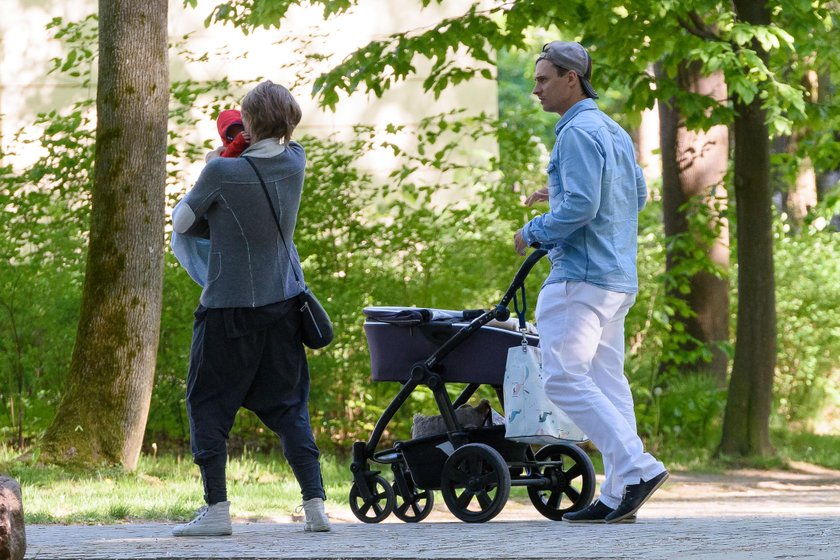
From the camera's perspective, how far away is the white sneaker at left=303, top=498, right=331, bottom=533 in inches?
229

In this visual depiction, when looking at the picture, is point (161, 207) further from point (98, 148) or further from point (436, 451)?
point (436, 451)

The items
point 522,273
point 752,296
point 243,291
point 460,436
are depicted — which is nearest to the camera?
point 243,291

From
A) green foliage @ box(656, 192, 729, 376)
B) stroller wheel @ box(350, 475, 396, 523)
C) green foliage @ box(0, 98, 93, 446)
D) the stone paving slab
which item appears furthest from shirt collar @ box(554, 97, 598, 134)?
green foliage @ box(656, 192, 729, 376)

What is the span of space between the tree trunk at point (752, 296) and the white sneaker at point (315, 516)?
273 inches

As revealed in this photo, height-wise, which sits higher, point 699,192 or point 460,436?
point 699,192

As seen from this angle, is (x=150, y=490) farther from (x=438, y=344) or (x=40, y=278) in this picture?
(x=40, y=278)

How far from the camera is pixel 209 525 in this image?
567cm

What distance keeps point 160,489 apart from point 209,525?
3088mm

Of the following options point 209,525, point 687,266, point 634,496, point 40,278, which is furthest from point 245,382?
point 687,266

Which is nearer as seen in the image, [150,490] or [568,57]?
[568,57]

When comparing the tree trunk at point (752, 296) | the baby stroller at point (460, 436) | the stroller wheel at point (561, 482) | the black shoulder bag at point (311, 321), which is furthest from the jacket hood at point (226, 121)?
the tree trunk at point (752, 296)

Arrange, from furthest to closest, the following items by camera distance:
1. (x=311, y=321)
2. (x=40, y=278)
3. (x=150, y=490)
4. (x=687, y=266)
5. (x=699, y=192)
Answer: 1. (x=699, y=192)
2. (x=687, y=266)
3. (x=40, y=278)
4. (x=150, y=490)
5. (x=311, y=321)

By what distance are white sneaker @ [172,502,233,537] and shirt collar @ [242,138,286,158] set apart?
147cm

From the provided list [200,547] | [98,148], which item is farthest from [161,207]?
[200,547]
